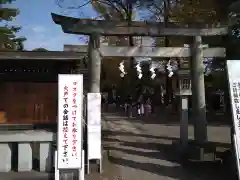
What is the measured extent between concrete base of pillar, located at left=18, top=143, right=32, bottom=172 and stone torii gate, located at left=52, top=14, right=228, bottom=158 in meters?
2.63

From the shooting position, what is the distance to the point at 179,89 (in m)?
10.8

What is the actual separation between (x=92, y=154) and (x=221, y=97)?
2602 centimetres

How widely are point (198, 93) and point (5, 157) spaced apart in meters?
6.49

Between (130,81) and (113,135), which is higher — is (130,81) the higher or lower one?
the higher one

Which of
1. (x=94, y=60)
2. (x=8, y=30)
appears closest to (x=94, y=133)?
(x=94, y=60)

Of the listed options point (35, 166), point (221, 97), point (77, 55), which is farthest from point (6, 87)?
point (221, 97)

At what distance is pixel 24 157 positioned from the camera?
29.3 feet

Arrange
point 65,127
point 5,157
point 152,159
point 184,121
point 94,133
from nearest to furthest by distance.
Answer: point 65,127 < point 94,133 < point 5,157 < point 152,159 < point 184,121

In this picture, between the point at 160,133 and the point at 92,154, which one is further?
the point at 160,133

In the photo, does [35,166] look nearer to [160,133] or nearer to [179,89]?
[179,89]

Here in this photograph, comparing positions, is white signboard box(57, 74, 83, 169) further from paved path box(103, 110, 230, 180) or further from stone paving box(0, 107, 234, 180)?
paved path box(103, 110, 230, 180)

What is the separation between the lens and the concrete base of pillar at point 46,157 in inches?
351

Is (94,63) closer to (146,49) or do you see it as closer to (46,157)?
(146,49)

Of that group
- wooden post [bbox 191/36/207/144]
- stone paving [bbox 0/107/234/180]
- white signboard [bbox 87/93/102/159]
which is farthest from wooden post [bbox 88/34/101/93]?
wooden post [bbox 191/36/207/144]
